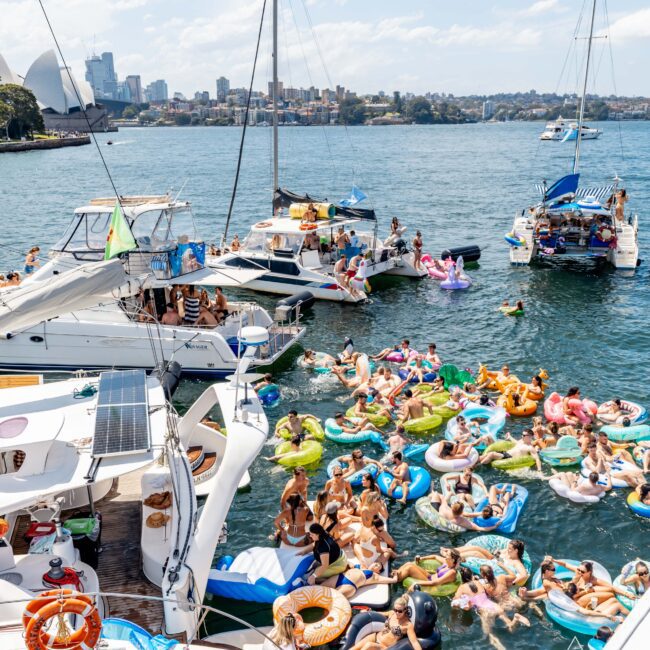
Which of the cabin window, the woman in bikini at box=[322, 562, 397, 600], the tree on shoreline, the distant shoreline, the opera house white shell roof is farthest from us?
the opera house white shell roof

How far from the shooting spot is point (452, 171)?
277 feet

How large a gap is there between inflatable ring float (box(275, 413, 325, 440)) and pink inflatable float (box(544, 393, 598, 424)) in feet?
20.4

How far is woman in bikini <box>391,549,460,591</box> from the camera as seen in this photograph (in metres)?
12.3

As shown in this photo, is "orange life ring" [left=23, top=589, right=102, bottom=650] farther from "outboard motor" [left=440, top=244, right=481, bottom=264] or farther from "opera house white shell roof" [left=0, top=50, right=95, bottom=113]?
"opera house white shell roof" [left=0, top=50, right=95, bottom=113]

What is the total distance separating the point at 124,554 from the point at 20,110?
382ft

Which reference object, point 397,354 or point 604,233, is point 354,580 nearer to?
point 397,354

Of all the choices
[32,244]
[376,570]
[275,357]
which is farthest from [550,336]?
[32,244]

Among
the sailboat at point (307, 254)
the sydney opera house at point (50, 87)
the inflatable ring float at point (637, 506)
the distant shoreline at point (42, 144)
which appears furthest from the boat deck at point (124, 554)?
the sydney opera house at point (50, 87)

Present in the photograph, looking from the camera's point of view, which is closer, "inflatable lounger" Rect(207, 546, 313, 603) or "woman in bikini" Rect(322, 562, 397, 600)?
"inflatable lounger" Rect(207, 546, 313, 603)

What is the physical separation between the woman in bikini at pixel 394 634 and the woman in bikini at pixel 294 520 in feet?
9.71

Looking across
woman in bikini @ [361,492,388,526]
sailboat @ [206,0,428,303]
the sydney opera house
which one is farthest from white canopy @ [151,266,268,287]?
the sydney opera house

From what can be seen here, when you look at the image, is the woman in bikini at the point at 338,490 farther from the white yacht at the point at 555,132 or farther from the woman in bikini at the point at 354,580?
the white yacht at the point at 555,132

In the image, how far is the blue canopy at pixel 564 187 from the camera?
33750 millimetres

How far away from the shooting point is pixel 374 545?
1284 cm
